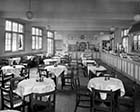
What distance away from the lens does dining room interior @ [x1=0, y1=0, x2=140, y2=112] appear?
3.10 m

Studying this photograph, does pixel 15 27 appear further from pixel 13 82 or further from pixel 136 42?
pixel 136 42

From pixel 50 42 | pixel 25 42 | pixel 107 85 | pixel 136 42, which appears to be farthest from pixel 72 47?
pixel 107 85

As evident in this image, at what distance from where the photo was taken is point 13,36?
417 inches

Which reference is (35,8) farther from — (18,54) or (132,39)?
(132,39)

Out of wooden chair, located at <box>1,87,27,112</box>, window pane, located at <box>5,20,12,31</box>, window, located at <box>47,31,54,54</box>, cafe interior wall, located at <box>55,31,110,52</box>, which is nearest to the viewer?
wooden chair, located at <box>1,87,27,112</box>

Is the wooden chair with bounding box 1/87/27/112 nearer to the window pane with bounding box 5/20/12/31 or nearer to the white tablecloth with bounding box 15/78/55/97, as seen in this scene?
the white tablecloth with bounding box 15/78/55/97

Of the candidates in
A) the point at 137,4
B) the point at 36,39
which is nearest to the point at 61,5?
the point at 137,4

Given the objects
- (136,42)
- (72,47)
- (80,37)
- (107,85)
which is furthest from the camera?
(72,47)

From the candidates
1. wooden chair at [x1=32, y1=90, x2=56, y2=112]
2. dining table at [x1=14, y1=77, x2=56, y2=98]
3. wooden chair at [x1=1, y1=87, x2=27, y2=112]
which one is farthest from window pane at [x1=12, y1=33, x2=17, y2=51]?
wooden chair at [x1=32, y1=90, x2=56, y2=112]

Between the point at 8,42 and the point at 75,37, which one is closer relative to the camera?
the point at 8,42

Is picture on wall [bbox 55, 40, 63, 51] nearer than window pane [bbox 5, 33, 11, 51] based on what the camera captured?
No

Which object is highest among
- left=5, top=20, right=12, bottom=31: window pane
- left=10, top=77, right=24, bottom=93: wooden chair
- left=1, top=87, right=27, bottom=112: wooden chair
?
left=5, top=20, right=12, bottom=31: window pane

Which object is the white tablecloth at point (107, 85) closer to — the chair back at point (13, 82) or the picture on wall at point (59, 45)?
the chair back at point (13, 82)

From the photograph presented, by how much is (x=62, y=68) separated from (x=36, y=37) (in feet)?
27.3
